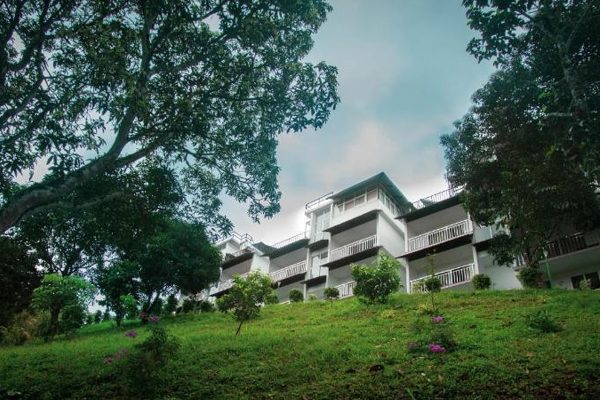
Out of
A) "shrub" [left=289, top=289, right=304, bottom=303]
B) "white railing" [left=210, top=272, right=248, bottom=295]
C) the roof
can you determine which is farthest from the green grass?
"white railing" [left=210, top=272, right=248, bottom=295]

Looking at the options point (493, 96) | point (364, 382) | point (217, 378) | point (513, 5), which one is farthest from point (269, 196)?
point (493, 96)

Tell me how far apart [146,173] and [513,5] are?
12563mm

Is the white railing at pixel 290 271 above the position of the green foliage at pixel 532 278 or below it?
above

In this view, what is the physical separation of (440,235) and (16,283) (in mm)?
27210

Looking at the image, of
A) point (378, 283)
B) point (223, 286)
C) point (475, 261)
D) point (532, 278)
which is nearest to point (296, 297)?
point (378, 283)

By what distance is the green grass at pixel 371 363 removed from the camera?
28.6 feet

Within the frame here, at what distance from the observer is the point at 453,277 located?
27.3 meters

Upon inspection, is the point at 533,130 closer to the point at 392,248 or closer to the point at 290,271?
the point at 392,248

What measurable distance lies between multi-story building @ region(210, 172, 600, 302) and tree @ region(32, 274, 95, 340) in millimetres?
10348

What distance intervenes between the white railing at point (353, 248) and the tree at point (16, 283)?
66.7 ft

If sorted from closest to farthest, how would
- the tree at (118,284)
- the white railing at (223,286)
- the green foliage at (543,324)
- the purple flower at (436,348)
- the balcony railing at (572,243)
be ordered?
the purple flower at (436,348)
the green foliage at (543,324)
the balcony railing at (572,243)
the tree at (118,284)
the white railing at (223,286)

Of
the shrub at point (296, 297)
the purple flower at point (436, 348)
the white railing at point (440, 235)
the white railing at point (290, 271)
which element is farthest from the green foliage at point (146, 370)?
the white railing at point (290, 271)

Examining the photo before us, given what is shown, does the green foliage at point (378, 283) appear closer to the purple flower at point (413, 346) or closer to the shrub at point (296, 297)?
the shrub at point (296, 297)

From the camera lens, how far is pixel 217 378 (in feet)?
34.6
